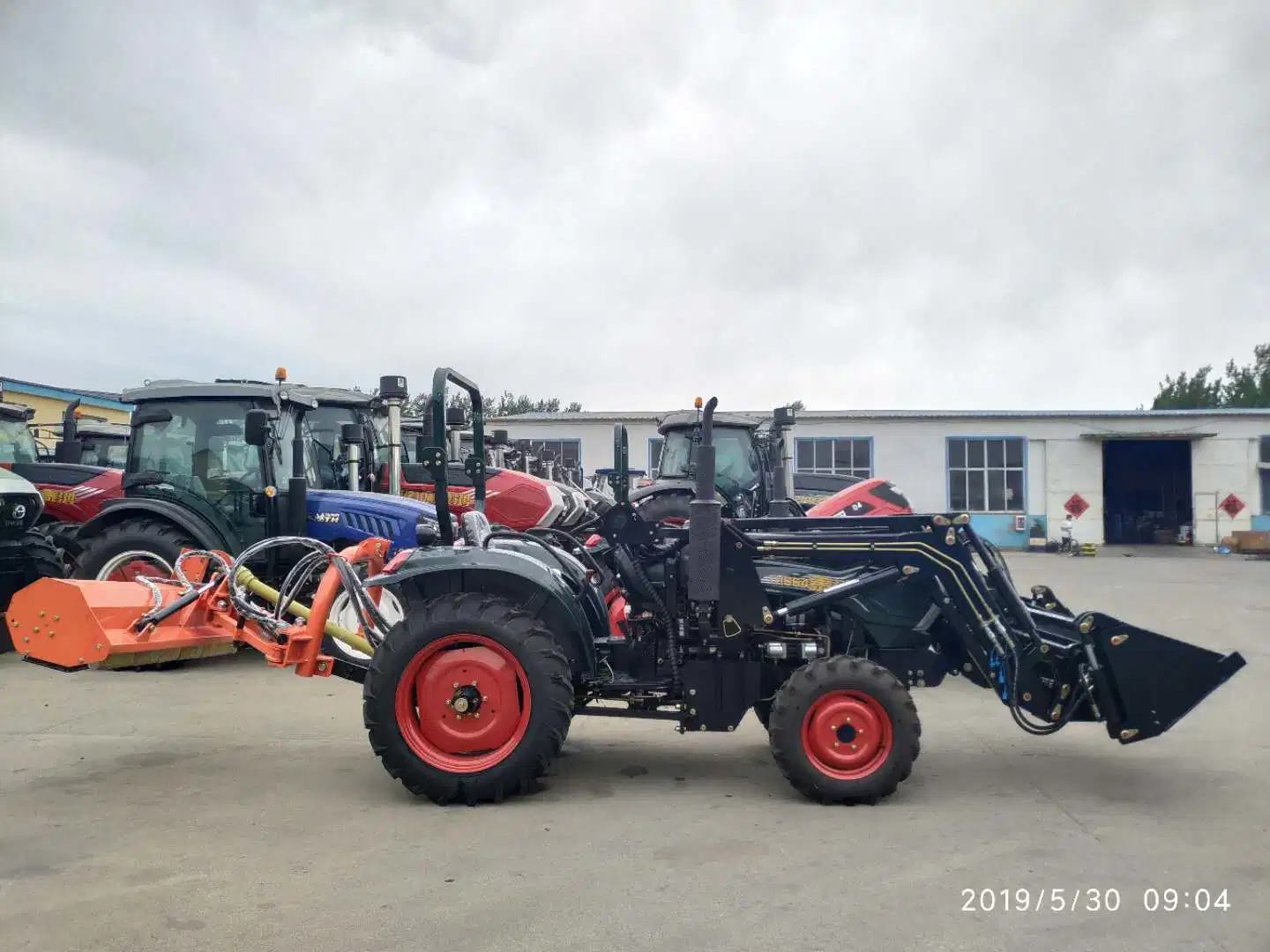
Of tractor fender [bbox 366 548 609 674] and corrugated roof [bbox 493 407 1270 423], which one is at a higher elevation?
corrugated roof [bbox 493 407 1270 423]

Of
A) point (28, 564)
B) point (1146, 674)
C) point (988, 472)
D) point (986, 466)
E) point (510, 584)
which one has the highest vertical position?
point (986, 466)

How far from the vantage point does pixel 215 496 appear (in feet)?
29.8

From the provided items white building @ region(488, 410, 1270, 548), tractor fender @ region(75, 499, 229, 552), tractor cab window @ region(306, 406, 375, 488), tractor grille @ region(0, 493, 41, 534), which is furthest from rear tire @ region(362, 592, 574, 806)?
white building @ region(488, 410, 1270, 548)

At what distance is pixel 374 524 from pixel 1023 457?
23.3 m

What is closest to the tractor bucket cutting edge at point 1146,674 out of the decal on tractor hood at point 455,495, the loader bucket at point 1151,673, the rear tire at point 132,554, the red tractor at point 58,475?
the loader bucket at point 1151,673

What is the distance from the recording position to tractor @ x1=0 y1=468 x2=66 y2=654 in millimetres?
8398

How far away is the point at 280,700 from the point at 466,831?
3452 millimetres

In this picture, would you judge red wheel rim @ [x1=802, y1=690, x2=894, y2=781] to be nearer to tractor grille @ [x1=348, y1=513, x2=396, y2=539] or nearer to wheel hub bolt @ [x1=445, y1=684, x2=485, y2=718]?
wheel hub bolt @ [x1=445, y1=684, x2=485, y2=718]

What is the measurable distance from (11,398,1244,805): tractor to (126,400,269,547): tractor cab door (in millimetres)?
3441

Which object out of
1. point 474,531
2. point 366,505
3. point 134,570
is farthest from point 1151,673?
point 134,570

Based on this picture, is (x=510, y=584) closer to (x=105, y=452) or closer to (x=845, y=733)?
(x=845, y=733)

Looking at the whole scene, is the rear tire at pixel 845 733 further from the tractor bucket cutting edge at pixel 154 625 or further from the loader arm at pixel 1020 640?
the tractor bucket cutting edge at pixel 154 625

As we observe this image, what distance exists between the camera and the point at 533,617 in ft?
16.6

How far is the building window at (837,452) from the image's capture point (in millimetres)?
28703
